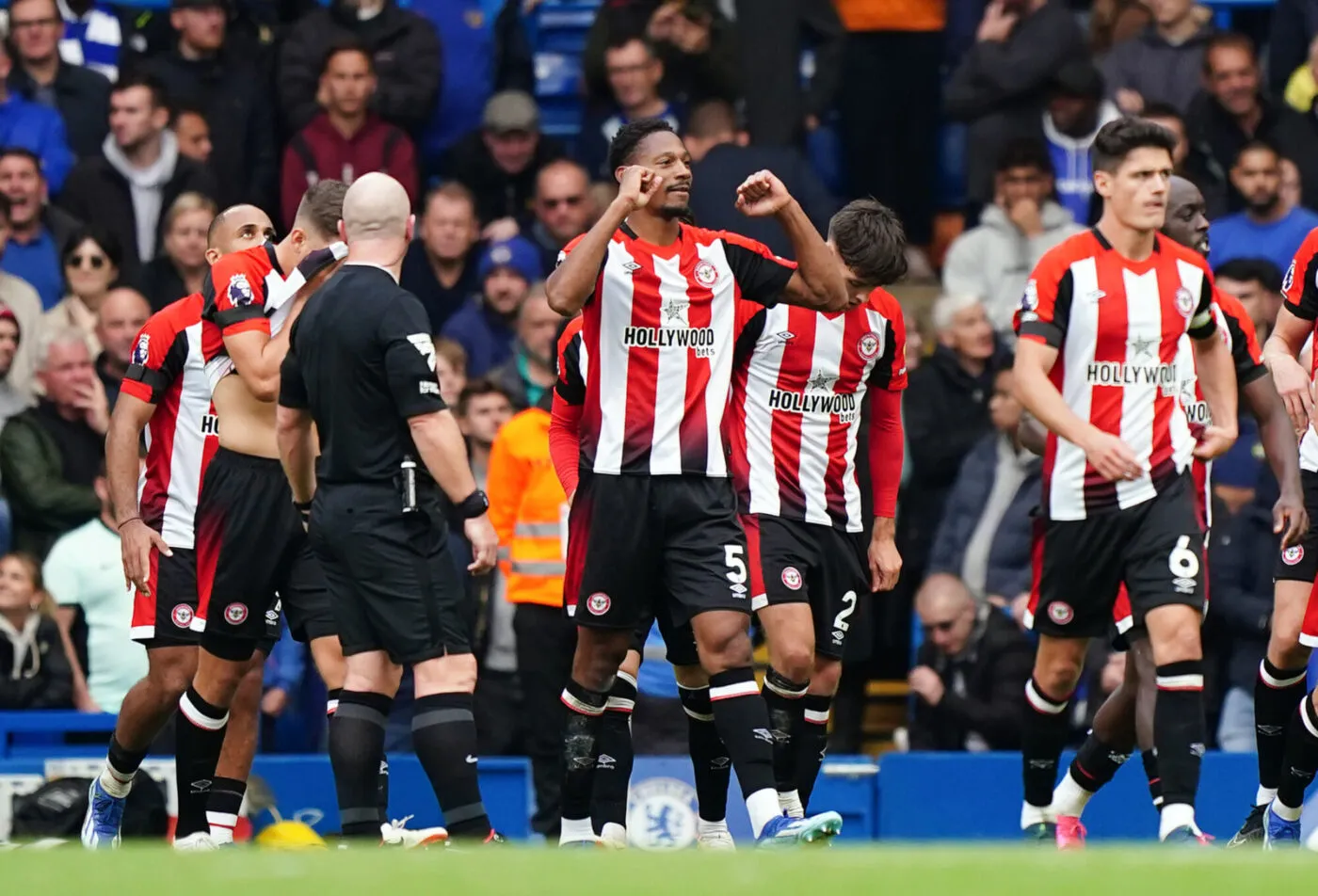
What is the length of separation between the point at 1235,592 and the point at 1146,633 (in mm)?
2701

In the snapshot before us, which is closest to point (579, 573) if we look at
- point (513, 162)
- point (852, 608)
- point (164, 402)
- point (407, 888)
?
point (852, 608)

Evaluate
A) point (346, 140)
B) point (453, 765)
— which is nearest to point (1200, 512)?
point (453, 765)

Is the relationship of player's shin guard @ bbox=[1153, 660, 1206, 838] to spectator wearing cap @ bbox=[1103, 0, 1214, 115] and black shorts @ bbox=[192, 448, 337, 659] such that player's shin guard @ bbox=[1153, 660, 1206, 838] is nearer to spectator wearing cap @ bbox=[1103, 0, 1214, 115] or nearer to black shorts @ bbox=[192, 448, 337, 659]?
black shorts @ bbox=[192, 448, 337, 659]

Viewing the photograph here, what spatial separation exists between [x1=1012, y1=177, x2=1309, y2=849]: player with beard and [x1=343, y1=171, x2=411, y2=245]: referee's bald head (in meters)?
3.31

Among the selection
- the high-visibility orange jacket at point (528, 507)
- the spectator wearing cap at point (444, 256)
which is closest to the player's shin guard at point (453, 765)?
the high-visibility orange jacket at point (528, 507)

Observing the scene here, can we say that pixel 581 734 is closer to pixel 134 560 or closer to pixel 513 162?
pixel 134 560

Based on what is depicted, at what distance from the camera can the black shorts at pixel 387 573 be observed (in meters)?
8.59

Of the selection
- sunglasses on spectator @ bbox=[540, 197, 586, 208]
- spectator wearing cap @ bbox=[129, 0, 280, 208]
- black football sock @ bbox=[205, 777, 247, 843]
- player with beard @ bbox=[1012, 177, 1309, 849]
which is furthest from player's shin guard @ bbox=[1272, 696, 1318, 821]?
spectator wearing cap @ bbox=[129, 0, 280, 208]

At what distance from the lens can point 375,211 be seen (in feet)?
28.5

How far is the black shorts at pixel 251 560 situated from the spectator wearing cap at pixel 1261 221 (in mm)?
5951

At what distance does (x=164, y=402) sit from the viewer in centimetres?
1046

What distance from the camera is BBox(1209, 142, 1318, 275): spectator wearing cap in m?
13.6

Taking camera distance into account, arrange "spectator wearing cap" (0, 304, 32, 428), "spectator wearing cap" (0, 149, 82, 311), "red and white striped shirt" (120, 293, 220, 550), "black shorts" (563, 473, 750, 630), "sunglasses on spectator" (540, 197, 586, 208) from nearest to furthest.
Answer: "black shorts" (563, 473, 750, 630), "red and white striped shirt" (120, 293, 220, 550), "spectator wearing cap" (0, 304, 32, 428), "sunglasses on spectator" (540, 197, 586, 208), "spectator wearing cap" (0, 149, 82, 311)

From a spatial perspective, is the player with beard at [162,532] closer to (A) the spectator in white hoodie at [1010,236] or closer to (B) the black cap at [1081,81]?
(A) the spectator in white hoodie at [1010,236]
